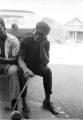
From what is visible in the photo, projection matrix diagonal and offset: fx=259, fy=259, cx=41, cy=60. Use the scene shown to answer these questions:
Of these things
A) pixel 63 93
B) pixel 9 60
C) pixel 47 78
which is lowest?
pixel 63 93

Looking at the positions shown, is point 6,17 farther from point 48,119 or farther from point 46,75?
point 48,119

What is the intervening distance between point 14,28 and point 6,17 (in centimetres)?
116

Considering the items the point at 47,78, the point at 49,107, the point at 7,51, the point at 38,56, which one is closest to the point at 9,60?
the point at 7,51

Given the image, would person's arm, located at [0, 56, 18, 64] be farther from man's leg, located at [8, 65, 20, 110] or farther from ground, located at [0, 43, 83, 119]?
ground, located at [0, 43, 83, 119]

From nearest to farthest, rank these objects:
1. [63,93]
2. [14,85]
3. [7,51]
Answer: [14,85], [7,51], [63,93]

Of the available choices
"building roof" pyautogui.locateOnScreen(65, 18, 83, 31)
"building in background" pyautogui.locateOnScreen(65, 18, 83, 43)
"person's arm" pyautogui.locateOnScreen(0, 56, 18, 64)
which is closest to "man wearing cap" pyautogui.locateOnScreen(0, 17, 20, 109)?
"person's arm" pyautogui.locateOnScreen(0, 56, 18, 64)

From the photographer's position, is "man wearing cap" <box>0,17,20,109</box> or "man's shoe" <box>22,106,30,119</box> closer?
"man's shoe" <box>22,106,30,119</box>

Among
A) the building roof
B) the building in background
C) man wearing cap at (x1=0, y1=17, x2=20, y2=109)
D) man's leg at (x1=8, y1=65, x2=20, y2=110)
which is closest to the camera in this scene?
man's leg at (x1=8, y1=65, x2=20, y2=110)

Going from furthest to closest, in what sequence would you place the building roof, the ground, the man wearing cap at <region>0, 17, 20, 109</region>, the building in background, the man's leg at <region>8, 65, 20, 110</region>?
the building roof
the building in background
the ground
the man wearing cap at <region>0, 17, 20, 109</region>
the man's leg at <region>8, 65, 20, 110</region>

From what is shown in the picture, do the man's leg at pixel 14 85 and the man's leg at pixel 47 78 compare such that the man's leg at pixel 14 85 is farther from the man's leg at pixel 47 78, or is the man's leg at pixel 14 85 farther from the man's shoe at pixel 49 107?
the man's shoe at pixel 49 107

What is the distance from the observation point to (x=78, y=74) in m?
8.28

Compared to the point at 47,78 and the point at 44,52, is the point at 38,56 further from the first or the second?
the point at 47,78

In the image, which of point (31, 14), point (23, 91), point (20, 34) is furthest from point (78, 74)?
point (23, 91)

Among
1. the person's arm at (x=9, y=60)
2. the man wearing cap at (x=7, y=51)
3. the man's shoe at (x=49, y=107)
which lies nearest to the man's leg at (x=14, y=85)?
the man wearing cap at (x=7, y=51)
